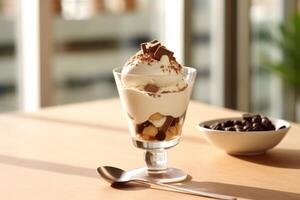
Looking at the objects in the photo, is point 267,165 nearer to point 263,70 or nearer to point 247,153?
point 247,153

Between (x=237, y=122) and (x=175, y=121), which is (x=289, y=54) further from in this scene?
(x=175, y=121)

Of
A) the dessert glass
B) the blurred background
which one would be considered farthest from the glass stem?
the blurred background

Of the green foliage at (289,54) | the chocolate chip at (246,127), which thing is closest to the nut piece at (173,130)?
the chocolate chip at (246,127)

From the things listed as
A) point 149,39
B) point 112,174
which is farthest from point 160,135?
point 149,39

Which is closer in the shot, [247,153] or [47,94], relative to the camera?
[247,153]

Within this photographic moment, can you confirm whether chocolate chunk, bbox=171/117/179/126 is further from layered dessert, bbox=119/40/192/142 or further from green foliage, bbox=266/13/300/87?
green foliage, bbox=266/13/300/87

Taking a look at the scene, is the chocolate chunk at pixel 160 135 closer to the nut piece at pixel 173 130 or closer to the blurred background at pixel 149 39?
the nut piece at pixel 173 130

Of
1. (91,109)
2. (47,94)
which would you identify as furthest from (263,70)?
(91,109)
